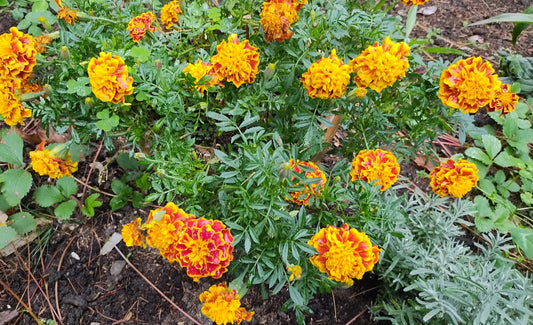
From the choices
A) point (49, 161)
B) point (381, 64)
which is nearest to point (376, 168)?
point (381, 64)

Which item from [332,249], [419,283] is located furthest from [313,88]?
[419,283]

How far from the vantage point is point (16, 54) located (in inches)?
53.1

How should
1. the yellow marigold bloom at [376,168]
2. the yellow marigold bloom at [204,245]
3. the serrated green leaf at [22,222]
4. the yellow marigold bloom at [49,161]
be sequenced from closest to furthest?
1. the yellow marigold bloom at [204,245]
2. the yellow marigold bloom at [376,168]
3. the yellow marigold bloom at [49,161]
4. the serrated green leaf at [22,222]

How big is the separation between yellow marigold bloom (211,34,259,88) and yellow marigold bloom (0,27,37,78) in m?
0.60

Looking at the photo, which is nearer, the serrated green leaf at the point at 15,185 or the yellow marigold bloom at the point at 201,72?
the yellow marigold bloom at the point at 201,72

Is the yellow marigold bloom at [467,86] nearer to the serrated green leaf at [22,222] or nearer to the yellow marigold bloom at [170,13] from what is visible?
the yellow marigold bloom at [170,13]

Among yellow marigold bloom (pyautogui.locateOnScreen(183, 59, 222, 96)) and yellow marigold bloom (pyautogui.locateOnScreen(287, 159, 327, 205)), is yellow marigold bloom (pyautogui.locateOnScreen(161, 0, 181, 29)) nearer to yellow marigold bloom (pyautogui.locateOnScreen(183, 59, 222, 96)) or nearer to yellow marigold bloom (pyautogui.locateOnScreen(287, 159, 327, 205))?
yellow marigold bloom (pyautogui.locateOnScreen(183, 59, 222, 96))

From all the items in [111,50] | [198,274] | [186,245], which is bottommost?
[198,274]

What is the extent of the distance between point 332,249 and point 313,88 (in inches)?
20.0

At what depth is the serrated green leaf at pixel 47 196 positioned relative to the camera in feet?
6.27

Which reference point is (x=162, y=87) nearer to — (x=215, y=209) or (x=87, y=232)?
(x=215, y=209)

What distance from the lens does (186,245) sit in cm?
118

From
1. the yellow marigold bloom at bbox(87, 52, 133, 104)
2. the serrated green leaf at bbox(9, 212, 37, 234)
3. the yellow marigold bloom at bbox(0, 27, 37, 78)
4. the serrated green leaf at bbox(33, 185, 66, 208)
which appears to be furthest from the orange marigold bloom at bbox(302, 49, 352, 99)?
the serrated green leaf at bbox(9, 212, 37, 234)

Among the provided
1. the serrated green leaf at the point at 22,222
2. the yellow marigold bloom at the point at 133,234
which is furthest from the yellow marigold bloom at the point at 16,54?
the serrated green leaf at the point at 22,222
